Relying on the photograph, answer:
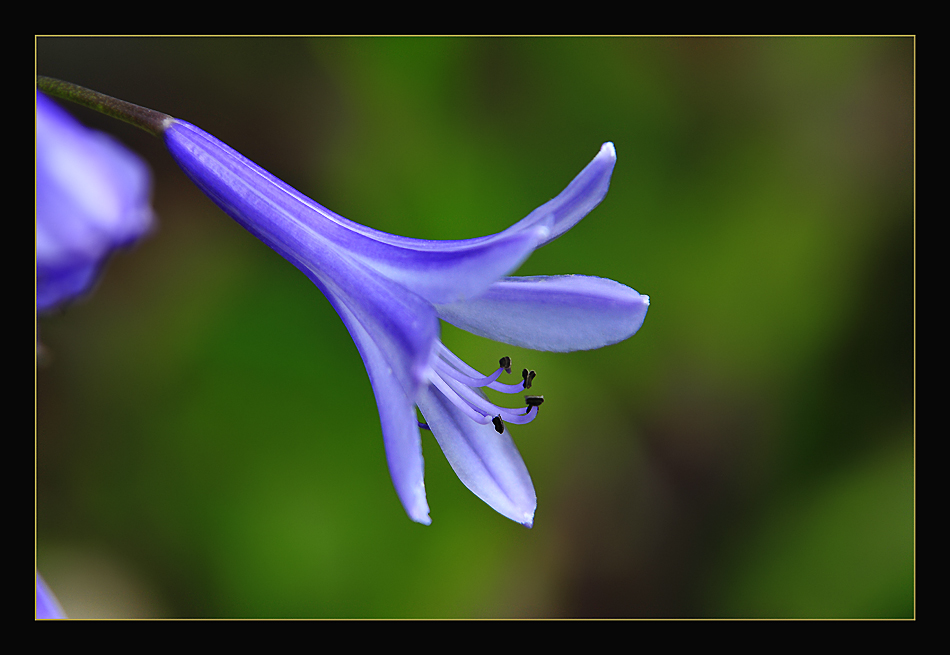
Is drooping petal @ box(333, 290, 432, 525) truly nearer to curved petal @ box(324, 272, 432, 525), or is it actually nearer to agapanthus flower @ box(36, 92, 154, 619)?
curved petal @ box(324, 272, 432, 525)

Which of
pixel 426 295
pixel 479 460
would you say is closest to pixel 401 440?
pixel 426 295

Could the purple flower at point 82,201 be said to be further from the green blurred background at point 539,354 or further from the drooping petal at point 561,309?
the green blurred background at point 539,354

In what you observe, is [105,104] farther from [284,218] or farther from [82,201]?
[82,201]

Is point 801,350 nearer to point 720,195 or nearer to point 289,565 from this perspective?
point 720,195
